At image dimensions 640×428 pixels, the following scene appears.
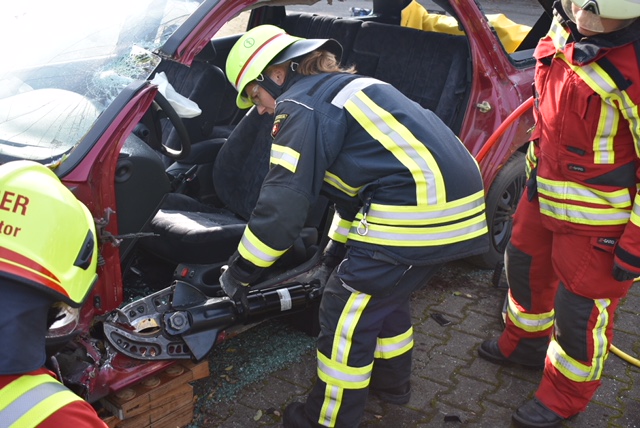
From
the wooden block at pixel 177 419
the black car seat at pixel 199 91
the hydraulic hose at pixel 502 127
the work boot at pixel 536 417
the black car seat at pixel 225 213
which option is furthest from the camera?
the black car seat at pixel 199 91

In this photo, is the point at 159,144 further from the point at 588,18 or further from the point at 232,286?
the point at 588,18

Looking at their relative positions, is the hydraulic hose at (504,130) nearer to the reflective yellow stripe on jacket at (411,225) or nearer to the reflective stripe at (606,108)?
the reflective stripe at (606,108)

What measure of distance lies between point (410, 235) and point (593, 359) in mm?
1010

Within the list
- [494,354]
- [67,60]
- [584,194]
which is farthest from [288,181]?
[494,354]

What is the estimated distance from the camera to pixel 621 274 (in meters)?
2.74

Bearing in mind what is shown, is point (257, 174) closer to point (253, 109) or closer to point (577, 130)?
point (253, 109)

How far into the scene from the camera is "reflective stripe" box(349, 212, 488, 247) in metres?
2.65

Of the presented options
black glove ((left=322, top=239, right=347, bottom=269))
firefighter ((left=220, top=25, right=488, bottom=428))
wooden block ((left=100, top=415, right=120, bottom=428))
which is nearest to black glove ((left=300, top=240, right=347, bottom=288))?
black glove ((left=322, top=239, right=347, bottom=269))

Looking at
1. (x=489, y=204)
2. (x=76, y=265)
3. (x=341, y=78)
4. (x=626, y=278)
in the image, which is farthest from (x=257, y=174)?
(x=76, y=265)

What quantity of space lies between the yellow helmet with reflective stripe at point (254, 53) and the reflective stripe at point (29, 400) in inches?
57.9

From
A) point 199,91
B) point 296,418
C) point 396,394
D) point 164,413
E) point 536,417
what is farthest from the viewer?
point 199,91

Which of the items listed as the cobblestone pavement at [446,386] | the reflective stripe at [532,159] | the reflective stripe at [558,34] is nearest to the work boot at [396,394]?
the cobblestone pavement at [446,386]

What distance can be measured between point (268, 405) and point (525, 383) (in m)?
1.22

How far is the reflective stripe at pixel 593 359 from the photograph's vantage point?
2965 mm
